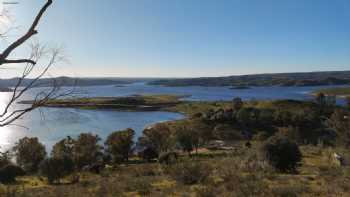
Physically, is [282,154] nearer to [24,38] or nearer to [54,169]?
[24,38]

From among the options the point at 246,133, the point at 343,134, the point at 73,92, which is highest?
the point at 73,92

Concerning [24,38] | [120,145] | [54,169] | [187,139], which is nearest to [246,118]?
[187,139]

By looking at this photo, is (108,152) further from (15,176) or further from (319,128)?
(319,128)

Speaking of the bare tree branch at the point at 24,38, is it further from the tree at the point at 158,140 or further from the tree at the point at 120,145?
the tree at the point at 158,140

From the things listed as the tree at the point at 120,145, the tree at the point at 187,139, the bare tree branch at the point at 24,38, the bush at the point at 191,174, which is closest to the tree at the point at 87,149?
the tree at the point at 120,145

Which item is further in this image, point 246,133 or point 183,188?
point 246,133

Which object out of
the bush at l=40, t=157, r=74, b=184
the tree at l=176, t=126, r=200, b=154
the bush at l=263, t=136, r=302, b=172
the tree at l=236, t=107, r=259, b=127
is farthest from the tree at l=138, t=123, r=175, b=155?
the tree at l=236, t=107, r=259, b=127

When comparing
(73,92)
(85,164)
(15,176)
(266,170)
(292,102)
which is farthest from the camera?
(292,102)

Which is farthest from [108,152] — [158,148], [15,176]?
[15,176]

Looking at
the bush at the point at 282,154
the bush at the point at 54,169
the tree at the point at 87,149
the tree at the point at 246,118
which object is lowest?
the tree at the point at 246,118
